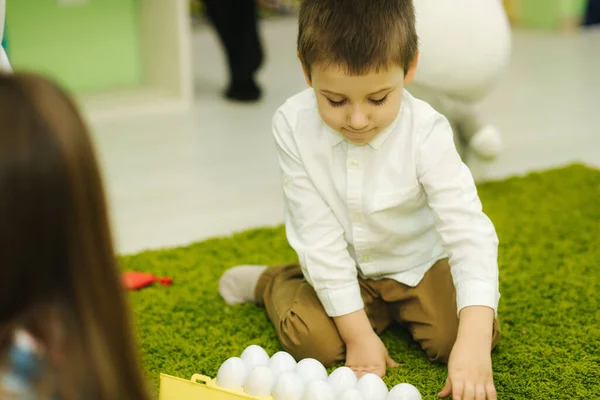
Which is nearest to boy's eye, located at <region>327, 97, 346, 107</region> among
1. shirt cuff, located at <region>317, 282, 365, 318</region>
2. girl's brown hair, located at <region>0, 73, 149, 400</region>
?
shirt cuff, located at <region>317, 282, 365, 318</region>

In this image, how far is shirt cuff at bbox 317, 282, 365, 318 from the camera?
42.6 inches

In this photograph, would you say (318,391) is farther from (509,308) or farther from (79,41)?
(79,41)

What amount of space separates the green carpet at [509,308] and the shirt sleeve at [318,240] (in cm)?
11

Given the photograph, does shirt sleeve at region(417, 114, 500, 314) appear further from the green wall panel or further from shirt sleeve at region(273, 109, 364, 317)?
the green wall panel

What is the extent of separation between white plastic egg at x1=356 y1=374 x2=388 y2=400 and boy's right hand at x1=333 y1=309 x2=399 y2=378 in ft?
0.53

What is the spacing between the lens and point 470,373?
3.05ft

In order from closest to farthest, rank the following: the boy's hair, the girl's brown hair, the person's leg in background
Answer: the girl's brown hair
the boy's hair
the person's leg in background

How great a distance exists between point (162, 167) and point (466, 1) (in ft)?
2.65

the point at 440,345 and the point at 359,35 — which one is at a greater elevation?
the point at 359,35

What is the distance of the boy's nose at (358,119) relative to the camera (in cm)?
98

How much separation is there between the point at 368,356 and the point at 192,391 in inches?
10.8

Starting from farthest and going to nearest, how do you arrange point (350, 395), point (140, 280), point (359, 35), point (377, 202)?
point (140, 280) < point (377, 202) < point (359, 35) < point (350, 395)

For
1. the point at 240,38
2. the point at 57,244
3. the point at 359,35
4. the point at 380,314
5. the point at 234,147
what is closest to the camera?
the point at 57,244

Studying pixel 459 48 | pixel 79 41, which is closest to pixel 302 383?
pixel 459 48
